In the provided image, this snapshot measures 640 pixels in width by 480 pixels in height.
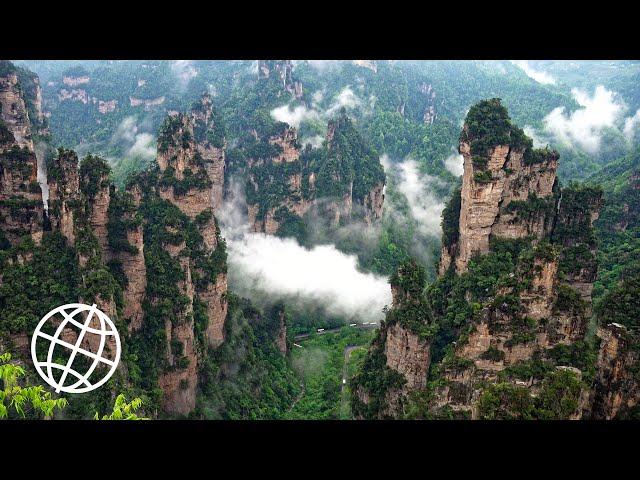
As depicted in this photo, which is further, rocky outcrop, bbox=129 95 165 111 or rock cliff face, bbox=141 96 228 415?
Answer: rocky outcrop, bbox=129 95 165 111

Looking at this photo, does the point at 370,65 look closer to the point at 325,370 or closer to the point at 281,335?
the point at 281,335

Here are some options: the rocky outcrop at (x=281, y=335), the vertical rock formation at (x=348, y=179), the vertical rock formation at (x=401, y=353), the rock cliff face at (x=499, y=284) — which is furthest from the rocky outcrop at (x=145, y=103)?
the vertical rock formation at (x=401, y=353)

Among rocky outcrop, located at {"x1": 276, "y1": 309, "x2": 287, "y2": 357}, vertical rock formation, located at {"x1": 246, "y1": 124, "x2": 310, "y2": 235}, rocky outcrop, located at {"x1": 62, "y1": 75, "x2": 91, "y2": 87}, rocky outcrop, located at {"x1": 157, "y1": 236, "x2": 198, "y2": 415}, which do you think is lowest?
rocky outcrop, located at {"x1": 276, "y1": 309, "x2": 287, "y2": 357}

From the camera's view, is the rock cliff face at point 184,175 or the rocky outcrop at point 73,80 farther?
the rocky outcrop at point 73,80

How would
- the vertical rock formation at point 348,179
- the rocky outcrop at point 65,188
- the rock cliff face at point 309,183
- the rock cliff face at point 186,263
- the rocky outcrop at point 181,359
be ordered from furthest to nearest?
the vertical rock formation at point 348,179, the rock cliff face at point 309,183, the rock cliff face at point 186,263, the rocky outcrop at point 181,359, the rocky outcrop at point 65,188

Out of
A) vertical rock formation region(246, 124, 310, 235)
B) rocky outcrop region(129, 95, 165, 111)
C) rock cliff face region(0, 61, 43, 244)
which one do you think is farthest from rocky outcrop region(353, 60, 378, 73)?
rock cliff face region(0, 61, 43, 244)

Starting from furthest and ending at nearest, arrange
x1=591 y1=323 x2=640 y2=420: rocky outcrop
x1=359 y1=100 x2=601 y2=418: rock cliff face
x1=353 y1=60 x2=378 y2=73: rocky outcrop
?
1. x1=353 y1=60 x2=378 y2=73: rocky outcrop
2. x1=359 y1=100 x2=601 y2=418: rock cliff face
3. x1=591 y1=323 x2=640 y2=420: rocky outcrop

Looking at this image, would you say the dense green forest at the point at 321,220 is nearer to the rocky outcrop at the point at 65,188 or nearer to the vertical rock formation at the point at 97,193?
the vertical rock formation at the point at 97,193

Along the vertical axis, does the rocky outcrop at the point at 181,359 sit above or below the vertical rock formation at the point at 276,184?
below

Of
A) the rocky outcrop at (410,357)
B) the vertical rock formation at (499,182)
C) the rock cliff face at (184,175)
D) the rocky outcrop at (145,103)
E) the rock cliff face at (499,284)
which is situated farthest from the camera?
the rocky outcrop at (145,103)

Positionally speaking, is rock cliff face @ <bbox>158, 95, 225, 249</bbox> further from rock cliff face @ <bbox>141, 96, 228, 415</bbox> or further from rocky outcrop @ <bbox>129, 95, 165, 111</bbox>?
rocky outcrop @ <bbox>129, 95, 165, 111</bbox>
